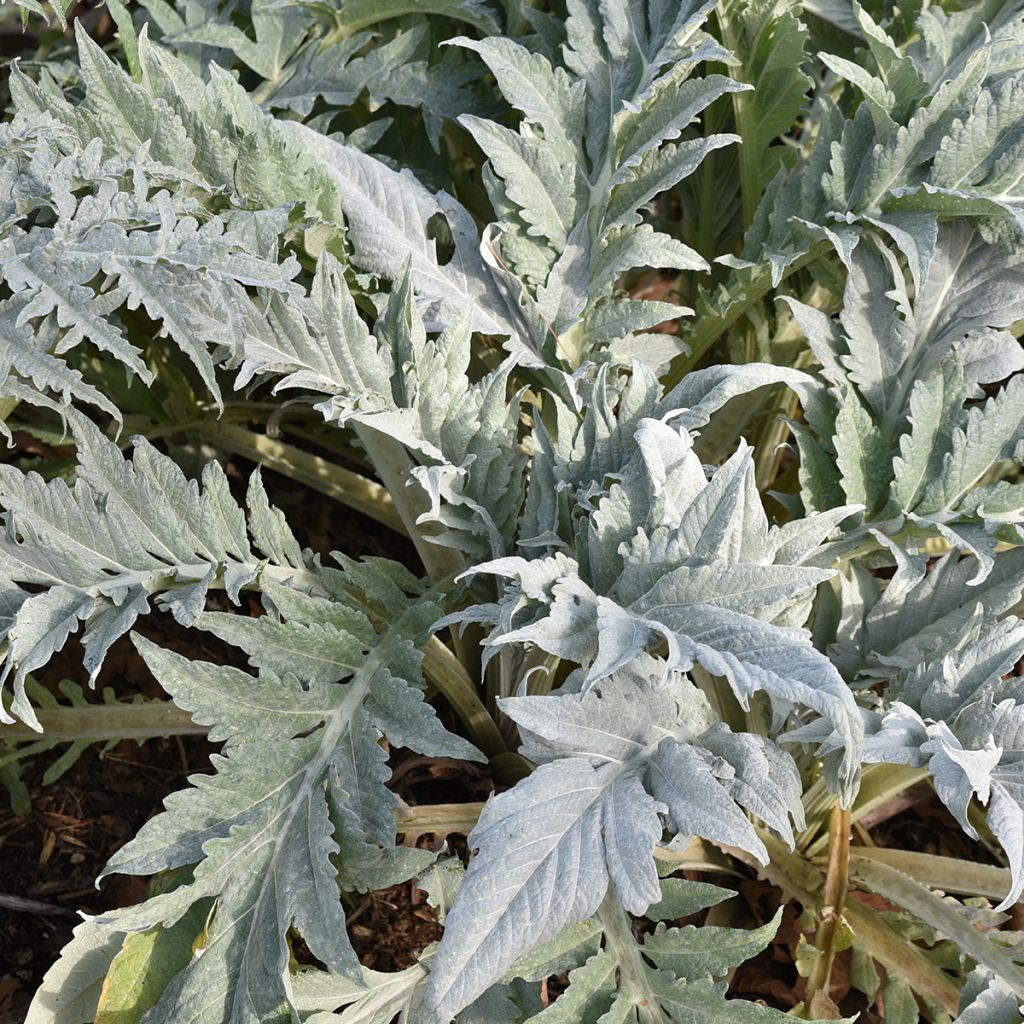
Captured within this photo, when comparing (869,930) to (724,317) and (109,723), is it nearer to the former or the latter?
(724,317)

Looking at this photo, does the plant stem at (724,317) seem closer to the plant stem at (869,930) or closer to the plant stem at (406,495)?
the plant stem at (406,495)

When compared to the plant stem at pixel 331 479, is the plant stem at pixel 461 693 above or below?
below

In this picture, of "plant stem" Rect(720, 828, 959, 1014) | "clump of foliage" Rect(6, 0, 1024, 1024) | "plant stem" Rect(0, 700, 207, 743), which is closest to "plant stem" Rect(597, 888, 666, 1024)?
"clump of foliage" Rect(6, 0, 1024, 1024)

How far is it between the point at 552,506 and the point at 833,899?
501mm

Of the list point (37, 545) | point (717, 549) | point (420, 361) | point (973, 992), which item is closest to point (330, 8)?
point (420, 361)

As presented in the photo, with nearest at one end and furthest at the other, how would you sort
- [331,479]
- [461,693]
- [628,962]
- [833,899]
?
1. [628,962]
2. [833,899]
3. [461,693]
4. [331,479]

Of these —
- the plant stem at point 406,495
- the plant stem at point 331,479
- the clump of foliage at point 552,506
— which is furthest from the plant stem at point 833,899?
the plant stem at point 331,479

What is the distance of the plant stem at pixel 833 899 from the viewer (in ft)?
3.88

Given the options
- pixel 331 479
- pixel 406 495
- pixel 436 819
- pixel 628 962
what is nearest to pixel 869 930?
pixel 628 962

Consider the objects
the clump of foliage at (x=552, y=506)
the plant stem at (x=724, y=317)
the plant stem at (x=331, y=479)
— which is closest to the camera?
the clump of foliage at (x=552, y=506)

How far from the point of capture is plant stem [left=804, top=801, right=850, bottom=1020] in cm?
118

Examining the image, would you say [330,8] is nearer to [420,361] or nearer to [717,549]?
[420,361]

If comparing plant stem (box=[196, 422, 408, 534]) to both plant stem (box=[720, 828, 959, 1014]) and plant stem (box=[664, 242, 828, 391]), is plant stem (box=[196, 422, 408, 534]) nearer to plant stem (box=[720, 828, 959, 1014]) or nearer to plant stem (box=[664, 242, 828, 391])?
plant stem (box=[664, 242, 828, 391])

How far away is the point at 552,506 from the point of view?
→ 1.16m
